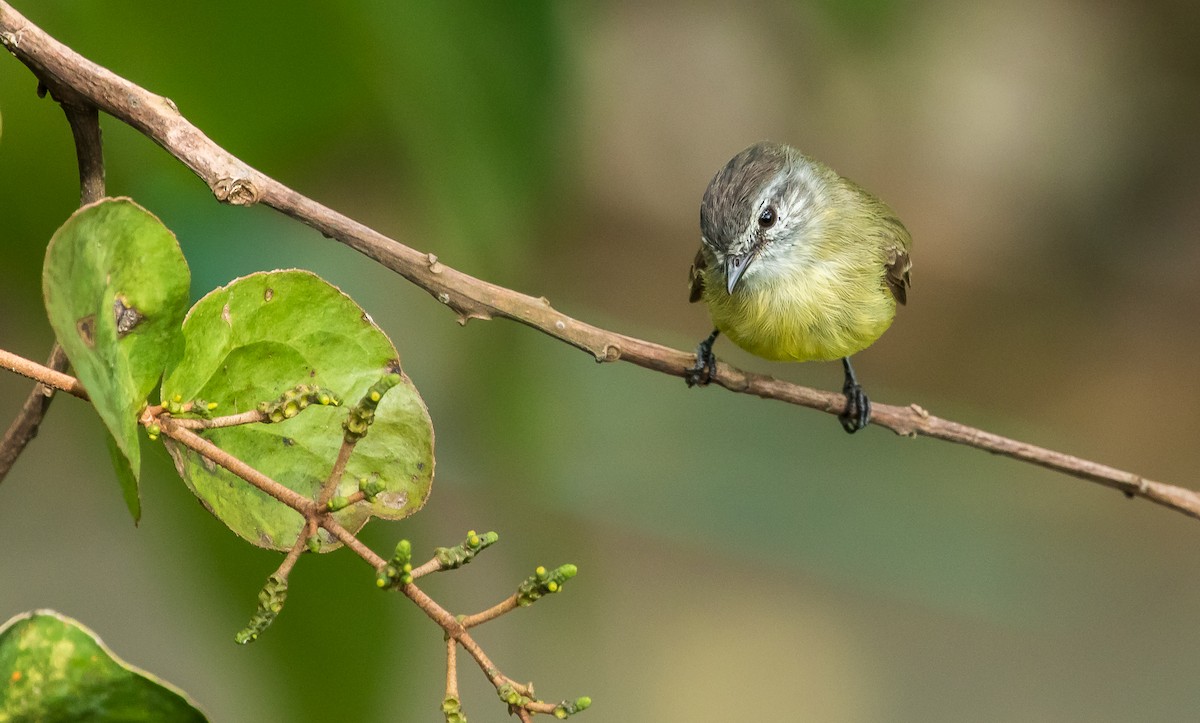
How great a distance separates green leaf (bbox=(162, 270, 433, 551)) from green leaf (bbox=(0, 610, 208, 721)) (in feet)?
0.41

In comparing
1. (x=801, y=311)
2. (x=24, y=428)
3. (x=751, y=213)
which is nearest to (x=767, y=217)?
(x=751, y=213)

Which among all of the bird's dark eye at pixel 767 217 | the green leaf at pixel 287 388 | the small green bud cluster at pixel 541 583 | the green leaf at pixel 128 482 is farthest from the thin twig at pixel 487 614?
the bird's dark eye at pixel 767 217

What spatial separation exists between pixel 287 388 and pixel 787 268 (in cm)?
149

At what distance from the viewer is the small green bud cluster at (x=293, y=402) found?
84 cm

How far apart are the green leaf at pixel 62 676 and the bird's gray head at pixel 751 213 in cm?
144

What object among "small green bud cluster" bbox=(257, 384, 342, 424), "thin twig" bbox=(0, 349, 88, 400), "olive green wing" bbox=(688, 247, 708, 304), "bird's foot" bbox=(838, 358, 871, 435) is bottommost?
"thin twig" bbox=(0, 349, 88, 400)

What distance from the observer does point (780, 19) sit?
283 cm

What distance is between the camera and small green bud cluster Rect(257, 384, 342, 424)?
0.84 metres

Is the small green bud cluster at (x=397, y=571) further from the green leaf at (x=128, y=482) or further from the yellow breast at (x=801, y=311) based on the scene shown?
A: the yellow breast at (x=801, y=311)

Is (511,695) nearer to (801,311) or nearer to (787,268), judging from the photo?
(801,311)

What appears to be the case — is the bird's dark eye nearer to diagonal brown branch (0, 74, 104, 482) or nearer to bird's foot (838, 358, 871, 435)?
bird's foot (838, 358, 871, 435)

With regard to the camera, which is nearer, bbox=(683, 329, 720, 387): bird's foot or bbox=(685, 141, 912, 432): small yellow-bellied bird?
bbox=(683, 329, 720, 387): bird's foot

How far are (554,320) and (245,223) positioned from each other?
0.49 m

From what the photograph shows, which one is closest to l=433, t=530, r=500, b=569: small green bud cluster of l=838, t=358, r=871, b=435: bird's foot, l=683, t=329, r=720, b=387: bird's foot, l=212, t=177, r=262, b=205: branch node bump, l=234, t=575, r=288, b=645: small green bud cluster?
l=234, t=575, r=288, b=645: small green bud cluster
